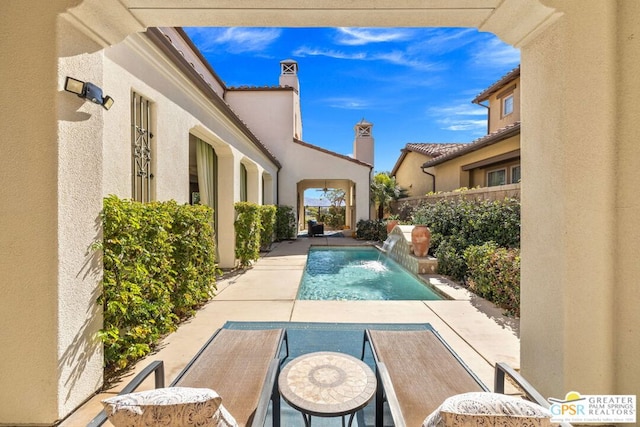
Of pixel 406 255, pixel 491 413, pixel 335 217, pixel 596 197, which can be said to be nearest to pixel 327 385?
pixel 491 413

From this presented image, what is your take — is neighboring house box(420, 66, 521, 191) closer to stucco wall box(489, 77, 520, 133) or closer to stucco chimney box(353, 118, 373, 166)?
stucco wall box(489, 77, 520, 133)

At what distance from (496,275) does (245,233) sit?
244 inches

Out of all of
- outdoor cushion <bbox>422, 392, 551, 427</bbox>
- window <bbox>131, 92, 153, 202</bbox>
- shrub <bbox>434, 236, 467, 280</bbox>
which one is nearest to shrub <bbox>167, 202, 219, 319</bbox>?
window <bbox>131, 92, 153, 202</bbox>

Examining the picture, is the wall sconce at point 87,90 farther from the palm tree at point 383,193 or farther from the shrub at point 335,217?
the shrub at point 335,217

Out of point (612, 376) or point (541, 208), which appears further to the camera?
point (541, 208)

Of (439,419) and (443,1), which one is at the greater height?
(443,1)

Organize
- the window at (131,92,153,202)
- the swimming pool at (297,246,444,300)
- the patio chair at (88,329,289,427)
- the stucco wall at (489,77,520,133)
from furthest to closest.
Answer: the stucco wall at (489,77,520,133), the swimming pool at (297,246,444,300), the window at (131,92,153,202), the patio chair at (88,329,289,427)

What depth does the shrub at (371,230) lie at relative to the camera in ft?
46.1

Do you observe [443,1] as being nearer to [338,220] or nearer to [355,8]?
[355,8]

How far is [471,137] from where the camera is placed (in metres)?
13.3

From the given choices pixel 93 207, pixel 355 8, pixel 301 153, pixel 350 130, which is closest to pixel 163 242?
pixel 93 207

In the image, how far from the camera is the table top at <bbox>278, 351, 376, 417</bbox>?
1.86 metres

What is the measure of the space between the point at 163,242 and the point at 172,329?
1.26m
